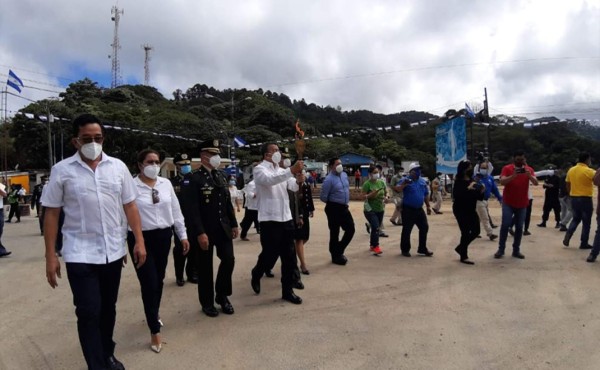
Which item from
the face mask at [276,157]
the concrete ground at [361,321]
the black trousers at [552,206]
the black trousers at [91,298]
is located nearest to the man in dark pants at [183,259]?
the concrete ground at [361,321]

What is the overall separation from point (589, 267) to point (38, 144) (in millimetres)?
54500

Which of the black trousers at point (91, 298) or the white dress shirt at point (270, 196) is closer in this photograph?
the black trousers at point (91, 298)

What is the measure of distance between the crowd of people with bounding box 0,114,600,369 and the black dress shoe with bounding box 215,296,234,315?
0.04ft

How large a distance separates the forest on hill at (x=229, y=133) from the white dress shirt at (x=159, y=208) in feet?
93.0

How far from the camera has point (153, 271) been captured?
Answer: 3.86m

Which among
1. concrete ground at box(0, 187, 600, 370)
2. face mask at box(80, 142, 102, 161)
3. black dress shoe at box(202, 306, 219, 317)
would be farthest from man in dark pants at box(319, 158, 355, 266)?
face mask at box(80, 142, 102, 161)

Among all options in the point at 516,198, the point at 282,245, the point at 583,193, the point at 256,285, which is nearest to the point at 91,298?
the point at 282,245

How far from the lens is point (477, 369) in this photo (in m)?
3.44

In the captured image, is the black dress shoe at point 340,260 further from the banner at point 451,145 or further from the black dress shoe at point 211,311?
the banner at point 451,145

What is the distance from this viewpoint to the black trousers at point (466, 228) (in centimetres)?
732

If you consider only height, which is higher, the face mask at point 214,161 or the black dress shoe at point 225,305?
the face mask at point 214,161

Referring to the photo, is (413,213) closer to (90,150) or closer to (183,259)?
(183,259)

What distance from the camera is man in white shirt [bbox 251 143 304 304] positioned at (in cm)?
509

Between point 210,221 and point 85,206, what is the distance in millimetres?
1779
